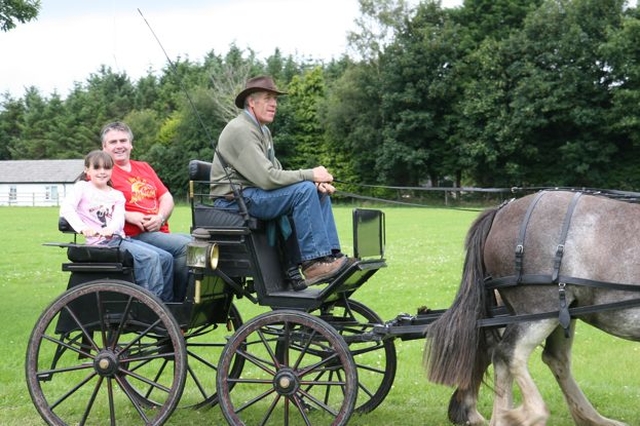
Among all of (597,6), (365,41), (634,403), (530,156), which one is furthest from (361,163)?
(634,403)

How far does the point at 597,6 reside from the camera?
4631 centimetres

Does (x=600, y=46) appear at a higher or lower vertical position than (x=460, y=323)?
higher

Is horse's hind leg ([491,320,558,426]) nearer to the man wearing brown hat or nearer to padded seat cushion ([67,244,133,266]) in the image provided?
the man wearing brown hat

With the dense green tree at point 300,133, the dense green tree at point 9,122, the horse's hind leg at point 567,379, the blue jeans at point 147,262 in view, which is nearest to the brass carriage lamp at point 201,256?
the blue jeans at point 147,262

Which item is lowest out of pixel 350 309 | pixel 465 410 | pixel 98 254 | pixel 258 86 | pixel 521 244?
pixel 465 410

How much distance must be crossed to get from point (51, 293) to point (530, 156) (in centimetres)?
3705

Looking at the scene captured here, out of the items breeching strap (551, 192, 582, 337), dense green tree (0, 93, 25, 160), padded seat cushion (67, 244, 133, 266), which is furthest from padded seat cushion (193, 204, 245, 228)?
dense green tree (0, 93, 25, 160)

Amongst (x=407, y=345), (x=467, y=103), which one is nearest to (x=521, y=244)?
(x=407, y=345)

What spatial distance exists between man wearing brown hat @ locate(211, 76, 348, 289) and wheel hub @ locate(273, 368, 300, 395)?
69 centimetres

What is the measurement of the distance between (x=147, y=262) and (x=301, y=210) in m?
1.20

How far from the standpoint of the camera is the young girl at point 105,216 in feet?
19.0

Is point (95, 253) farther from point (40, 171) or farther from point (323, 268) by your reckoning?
point (40, 171)

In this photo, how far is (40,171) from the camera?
74.2 metres

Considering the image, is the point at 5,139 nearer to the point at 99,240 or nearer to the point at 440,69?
the point at 440,69
